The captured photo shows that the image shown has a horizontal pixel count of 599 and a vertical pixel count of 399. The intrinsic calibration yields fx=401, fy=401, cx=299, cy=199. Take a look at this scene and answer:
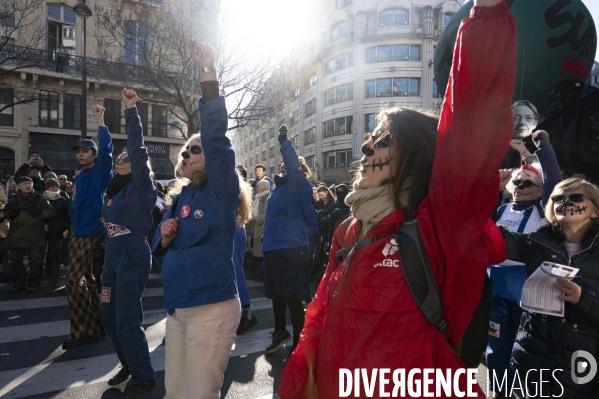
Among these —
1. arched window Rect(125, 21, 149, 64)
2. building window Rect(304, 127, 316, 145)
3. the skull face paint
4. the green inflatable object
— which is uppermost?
building window Rect(304, 127, 316, 145)

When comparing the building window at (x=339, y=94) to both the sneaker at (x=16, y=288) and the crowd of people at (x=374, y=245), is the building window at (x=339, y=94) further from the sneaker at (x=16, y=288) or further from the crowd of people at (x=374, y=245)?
the crowd of people at (x=374, y=245)

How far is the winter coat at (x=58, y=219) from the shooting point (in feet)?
24.5

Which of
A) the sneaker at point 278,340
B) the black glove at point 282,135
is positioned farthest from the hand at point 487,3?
the sneaker at point 278,340

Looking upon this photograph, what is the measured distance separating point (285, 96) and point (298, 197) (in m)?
13.8

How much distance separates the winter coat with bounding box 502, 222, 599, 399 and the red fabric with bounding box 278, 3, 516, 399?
4.86ft

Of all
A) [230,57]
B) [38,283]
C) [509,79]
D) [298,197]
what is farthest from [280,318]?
[230,57]

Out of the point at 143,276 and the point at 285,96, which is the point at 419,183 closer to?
the point at 143,276

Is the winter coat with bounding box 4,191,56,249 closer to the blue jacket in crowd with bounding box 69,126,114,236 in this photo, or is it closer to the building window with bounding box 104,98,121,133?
the blue jacket in crowd with bounding box 69,126,114,236

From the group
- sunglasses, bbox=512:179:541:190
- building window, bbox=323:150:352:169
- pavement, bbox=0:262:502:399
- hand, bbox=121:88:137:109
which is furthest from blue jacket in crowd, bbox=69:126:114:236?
building window, bbox=323:150:352:169

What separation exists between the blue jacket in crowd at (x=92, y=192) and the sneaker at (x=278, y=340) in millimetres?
2371

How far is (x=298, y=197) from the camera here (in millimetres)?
4422

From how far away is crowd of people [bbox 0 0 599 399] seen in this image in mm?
1167

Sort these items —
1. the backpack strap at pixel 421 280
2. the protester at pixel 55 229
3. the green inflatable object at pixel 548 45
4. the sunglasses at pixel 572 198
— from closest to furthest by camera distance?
the backpack strap at pixel 421 280, the sunglasses at pixel 572 198, the green inflatable object at pixel 548 45, the protester at pixel 55 229

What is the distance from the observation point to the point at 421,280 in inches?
51.6
